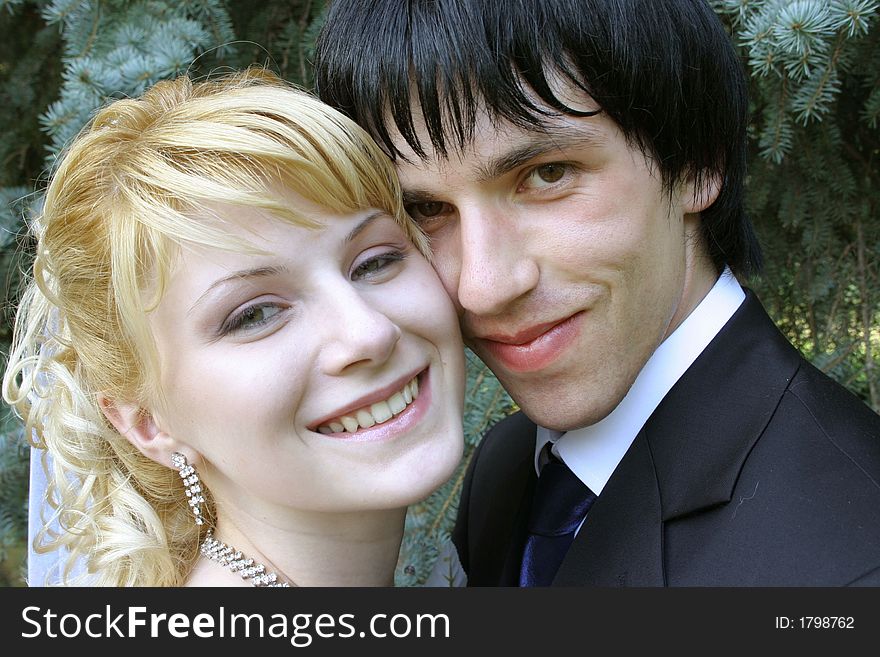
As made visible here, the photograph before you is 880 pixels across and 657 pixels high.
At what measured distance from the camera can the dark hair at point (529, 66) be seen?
1791mm

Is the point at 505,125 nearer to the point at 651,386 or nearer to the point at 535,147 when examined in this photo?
the point at 535,147

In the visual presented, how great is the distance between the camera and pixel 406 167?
1929mm

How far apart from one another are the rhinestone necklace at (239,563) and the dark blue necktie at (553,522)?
Result: 2.02 ft

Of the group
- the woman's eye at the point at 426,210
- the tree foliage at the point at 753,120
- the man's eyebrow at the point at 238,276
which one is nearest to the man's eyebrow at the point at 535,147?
the woman's eye at the point at 426,210

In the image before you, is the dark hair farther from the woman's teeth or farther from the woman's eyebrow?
the woman's teeth

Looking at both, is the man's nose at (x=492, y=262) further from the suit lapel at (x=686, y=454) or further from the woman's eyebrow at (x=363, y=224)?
the suit lapel at (x=686, y=454)

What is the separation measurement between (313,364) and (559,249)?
587 mm

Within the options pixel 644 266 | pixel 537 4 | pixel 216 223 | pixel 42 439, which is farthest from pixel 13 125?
pixel 644 266

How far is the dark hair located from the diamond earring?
886 mm

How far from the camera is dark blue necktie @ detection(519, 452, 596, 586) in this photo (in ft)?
6.84

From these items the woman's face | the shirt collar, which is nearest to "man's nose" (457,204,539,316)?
the woman's face

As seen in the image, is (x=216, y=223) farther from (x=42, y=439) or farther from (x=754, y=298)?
(x=754, y=298)
